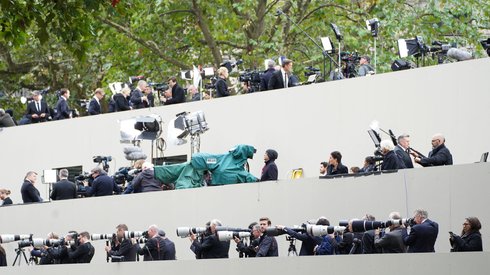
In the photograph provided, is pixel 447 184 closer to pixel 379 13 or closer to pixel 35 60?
pixel 379 13

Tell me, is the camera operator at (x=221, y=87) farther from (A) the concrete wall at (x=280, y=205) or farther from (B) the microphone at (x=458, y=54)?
(B) the microphone at (x=458, y=54)

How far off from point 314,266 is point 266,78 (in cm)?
742

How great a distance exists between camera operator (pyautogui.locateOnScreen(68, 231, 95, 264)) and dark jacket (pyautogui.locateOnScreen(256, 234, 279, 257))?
11.2 feet

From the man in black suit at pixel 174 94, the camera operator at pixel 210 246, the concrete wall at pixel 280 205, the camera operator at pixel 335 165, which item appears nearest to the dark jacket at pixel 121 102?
the man in black suit at pixel 174 94

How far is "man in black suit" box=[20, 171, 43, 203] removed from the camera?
24.4 m

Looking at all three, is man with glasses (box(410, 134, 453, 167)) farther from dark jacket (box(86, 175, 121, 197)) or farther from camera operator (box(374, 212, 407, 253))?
dark jacket (box(86, 175, 121, 197))

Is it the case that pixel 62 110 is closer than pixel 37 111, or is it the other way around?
pixel 62 110

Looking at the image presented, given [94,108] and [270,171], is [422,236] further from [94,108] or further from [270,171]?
[94,108]

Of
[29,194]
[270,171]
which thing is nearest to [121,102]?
[29,194]

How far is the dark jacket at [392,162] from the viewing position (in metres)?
19.5

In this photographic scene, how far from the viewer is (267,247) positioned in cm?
1864

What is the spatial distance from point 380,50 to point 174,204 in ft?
38.8

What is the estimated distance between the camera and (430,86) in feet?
72.0

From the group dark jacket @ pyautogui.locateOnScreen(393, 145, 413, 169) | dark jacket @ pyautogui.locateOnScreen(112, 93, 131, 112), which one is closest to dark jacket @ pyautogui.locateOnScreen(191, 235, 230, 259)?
→ dark jacket @ pyautogui.locateOnScreen(393, 145, 413, 169)
